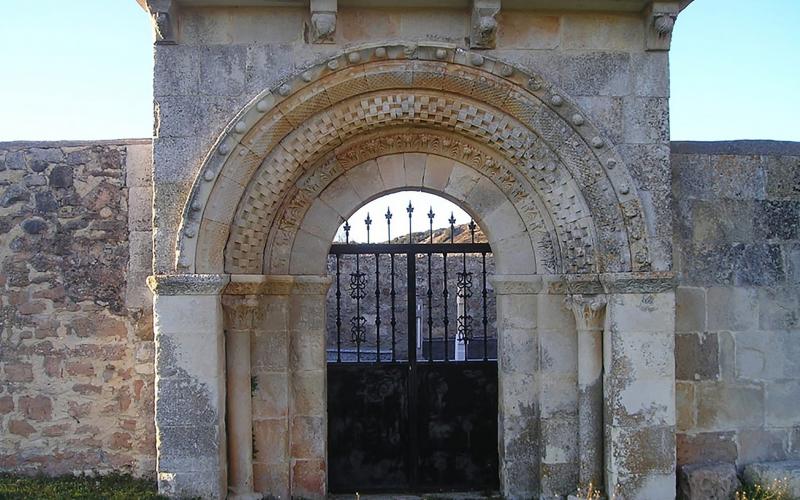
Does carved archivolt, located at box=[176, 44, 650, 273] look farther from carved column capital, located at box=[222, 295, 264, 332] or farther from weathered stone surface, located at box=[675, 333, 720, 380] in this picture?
weathered stone surface, located at box=[675, 333, 720, 380]

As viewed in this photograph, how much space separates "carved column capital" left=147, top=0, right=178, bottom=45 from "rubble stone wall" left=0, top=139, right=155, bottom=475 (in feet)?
3.37

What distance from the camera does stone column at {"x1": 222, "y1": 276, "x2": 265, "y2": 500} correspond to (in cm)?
487

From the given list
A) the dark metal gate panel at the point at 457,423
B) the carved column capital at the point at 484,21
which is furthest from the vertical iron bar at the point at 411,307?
the carved column capital at the point at 484,21

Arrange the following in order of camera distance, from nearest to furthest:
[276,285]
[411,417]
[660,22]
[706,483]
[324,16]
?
[324,16] → [660,22] → [706,483] → [276,285] → [411,417]

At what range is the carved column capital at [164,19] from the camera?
4.54 metres

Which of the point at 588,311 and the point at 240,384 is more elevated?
the point at 588,311

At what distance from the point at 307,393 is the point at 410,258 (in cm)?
143

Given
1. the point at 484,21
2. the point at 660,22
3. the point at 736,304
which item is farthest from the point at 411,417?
the point at 660,22

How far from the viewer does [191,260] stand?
4625 millimetres

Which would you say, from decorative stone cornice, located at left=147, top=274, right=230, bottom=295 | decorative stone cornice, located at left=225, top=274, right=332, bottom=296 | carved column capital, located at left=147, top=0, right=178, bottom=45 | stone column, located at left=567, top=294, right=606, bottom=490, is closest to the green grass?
decorative stone cornice, located at left=147, top=274, right=230, bottom=295

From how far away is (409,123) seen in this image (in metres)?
4.99

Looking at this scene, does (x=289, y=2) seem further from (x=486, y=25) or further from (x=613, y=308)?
(x=613, y=308)

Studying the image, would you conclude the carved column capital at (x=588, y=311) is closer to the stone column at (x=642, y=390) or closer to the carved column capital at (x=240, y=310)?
the stone column at (x=642, y=390)

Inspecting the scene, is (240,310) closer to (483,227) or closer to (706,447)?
(483,227)
